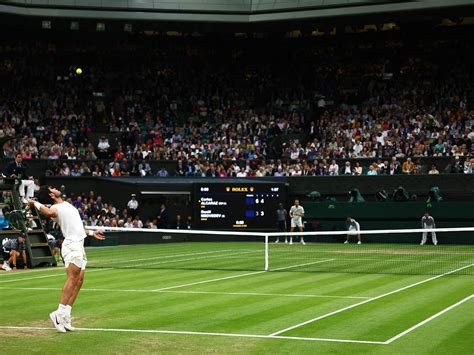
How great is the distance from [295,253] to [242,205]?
967 cm

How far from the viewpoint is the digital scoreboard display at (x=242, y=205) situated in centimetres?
4391

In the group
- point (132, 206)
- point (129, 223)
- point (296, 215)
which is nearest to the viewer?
point (296, 215)

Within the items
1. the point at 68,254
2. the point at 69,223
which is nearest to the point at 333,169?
the point at 69,223

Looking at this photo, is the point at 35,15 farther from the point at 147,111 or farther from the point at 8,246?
the point at 8,246

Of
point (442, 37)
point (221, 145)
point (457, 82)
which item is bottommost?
point (221, 145)

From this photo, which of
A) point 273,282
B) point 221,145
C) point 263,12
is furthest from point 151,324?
point 263,12

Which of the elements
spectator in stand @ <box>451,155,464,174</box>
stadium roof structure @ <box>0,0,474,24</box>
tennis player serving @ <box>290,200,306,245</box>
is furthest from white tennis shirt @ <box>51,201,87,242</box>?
stadium roof structure @ <box>0,0,474,24</box>

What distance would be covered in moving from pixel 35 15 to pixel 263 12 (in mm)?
13600

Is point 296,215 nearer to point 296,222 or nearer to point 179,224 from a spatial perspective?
point 296,222

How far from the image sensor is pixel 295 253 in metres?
34.6

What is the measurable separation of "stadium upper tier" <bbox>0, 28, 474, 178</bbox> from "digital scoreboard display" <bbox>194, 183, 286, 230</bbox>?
3561 millimetres

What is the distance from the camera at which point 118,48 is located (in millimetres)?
60969

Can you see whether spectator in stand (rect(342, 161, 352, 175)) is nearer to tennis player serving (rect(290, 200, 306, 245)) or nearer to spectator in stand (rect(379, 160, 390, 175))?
spectator in stand (rect(379, 160, 390, 175))

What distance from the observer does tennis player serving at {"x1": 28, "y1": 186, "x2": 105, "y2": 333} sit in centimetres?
1386
